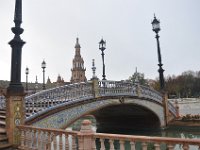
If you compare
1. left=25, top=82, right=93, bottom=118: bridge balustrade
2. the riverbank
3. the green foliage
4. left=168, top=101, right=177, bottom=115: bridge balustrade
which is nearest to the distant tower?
the green foliage

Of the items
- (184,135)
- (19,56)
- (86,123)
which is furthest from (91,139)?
(184,135)

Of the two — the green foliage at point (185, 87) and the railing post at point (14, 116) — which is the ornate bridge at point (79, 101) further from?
the green foliage at point (185, 87)

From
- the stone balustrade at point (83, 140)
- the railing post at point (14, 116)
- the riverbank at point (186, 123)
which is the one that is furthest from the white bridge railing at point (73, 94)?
the riverbank at point (186, 123)

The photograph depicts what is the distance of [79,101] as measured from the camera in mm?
14586

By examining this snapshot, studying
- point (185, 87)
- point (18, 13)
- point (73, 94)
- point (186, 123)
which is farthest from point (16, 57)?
point (185, 87)

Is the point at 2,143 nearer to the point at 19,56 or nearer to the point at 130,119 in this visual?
the point at 19,56

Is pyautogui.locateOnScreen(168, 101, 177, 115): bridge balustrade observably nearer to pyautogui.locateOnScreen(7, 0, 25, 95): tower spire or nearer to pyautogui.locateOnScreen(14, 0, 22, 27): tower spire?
pyautogui.locateOnScreen(7, 0, 25, 95): tower spire

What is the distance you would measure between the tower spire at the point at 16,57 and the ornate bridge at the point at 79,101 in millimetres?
1827

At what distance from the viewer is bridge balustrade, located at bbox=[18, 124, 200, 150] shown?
4.96m

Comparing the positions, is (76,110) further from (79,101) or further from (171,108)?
(171,108)

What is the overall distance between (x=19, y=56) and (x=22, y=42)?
0.55 m

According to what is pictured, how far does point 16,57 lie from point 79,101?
5569mm

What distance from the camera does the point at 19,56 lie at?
9.95 m

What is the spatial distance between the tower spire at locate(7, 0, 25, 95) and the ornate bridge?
1.83 meters
